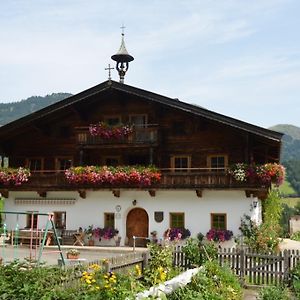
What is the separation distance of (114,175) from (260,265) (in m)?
10.9

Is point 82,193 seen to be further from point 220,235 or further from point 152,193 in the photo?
point 220,235

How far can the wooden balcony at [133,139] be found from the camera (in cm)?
2523

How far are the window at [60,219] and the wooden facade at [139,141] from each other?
1.44 meters

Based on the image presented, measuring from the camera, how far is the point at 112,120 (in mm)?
27469

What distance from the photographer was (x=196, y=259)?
631 inches

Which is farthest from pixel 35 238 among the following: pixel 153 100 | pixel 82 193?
pixel 153 100

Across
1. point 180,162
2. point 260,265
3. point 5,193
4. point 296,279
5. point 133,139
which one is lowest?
point 296,279

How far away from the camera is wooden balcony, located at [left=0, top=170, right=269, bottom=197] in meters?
23.3

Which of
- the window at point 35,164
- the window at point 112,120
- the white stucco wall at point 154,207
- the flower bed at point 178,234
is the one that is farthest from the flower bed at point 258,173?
the window at point 35,164

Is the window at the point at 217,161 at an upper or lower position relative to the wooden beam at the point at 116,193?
upper

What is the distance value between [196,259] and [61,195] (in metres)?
12.9

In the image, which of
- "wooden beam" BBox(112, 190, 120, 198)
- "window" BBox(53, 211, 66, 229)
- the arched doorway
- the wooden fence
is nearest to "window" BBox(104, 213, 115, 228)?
the arched doorway

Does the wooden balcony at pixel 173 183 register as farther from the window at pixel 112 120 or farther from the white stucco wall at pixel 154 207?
the window at pixel 112 120

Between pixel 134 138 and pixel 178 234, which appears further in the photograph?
pixel 134 138
